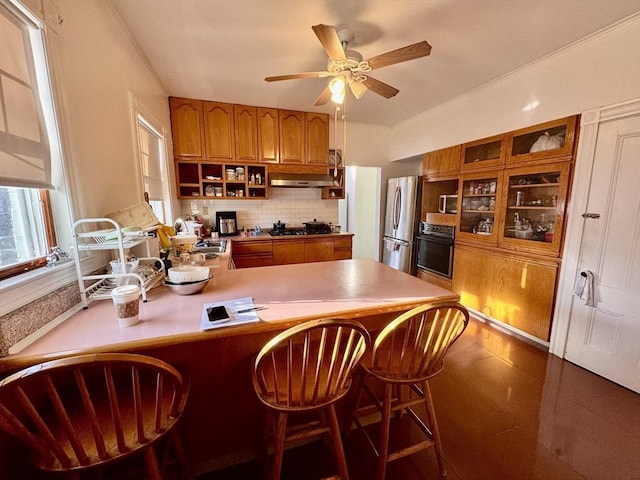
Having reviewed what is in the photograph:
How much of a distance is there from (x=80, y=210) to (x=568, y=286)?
3415mm

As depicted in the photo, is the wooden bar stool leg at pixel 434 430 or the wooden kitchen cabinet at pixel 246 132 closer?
the wooden bar stool leg at pixel 434 430

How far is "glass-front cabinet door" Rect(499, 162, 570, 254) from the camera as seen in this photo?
7.48 ft

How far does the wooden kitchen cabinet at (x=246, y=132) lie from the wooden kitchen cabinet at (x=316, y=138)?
72 cm

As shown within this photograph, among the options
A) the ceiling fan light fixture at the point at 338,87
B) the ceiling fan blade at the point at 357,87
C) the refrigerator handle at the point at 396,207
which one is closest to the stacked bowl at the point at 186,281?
the ceiling fan light fixture at the point at 338,87

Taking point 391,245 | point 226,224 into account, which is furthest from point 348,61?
point 391,245

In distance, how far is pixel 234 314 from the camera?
3.65 feet

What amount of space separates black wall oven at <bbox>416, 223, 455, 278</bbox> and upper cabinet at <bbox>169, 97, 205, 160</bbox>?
10.5ft

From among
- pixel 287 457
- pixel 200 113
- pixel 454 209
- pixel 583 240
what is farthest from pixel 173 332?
pixel 454 209

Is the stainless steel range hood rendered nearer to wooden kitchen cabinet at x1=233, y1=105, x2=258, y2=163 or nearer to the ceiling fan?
wooden kitchen cabinet at x1=233, y1=105, x2=258, y2=163

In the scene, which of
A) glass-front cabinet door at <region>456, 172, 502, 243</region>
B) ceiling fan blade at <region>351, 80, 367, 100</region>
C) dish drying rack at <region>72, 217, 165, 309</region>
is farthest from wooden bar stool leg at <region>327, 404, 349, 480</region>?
glass-front cabinet door at <region>456, 172, 502, 243</region>

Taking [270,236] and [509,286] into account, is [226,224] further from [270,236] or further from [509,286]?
[509,286]

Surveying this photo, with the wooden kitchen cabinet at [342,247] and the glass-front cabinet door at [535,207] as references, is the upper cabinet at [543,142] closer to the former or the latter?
the glass-front cabinet door at [535,207]

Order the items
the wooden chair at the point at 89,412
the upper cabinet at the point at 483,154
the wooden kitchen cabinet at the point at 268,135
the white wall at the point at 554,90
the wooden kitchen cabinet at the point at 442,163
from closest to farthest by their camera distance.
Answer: the wooden chair at the point at 89,412 < the white wall at the point at 554,90 < the upper cabinet at the point at 483,154 < the wooden kitchen cabinet at the point at 442,163 < the wooden kitchen cabinet at the point at 268,135

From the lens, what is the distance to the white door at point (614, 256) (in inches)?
73.6
